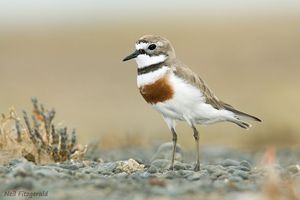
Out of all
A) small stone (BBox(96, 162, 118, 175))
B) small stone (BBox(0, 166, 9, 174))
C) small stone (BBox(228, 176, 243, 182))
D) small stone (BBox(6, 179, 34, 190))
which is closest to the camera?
small stone (BBox(6, 179, 34, 190))

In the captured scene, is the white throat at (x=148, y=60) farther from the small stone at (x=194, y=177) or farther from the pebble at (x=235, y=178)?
the pebble at (x=235, y=178)

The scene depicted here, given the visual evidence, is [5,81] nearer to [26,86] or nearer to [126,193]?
[26,86]

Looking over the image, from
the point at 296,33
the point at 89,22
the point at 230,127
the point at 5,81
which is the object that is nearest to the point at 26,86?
the point at 5,81

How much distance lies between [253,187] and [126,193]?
92 cm

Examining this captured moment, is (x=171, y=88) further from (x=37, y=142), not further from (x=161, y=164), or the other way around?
(x=37, y=142)

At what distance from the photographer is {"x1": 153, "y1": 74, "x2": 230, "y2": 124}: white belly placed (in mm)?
6961

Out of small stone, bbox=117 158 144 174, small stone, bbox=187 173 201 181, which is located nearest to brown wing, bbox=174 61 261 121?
small stone, bbox=117 158 144 174

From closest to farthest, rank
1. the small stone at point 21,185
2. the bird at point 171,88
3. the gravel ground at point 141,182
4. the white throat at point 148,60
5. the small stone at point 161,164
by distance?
the gravel ground at point 141,182
the small stone at point 21,185
the bird at point 171,88
the white throat at point 148,60
the small stone at point 161,164

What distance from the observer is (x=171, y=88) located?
6938mm

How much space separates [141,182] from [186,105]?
4.88 ft

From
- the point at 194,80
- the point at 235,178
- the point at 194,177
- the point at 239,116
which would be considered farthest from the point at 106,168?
the point at 239,116

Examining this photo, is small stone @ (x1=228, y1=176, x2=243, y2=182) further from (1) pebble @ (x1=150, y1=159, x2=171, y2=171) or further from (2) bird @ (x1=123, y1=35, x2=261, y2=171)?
(1) pebble @ (x1=150, y1=159, x2=171, y2=171)

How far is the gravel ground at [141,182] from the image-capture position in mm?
5074

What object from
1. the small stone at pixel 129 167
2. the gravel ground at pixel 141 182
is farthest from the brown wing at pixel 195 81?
the small stone at pixel 129 167
